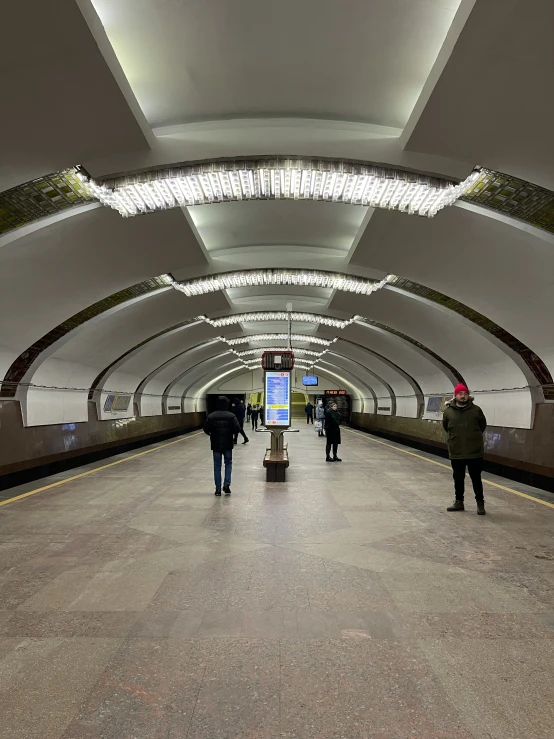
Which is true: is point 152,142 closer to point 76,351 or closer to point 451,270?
point 451,270

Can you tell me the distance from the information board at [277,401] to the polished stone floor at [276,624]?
4214mm

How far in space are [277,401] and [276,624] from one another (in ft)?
26.0

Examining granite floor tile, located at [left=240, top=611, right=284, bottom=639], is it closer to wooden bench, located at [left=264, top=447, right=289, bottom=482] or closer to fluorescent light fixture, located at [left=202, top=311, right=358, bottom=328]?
wooden bench, located at [left=264, top=447, right=289, bottom=482]

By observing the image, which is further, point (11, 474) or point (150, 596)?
point (11, 474)

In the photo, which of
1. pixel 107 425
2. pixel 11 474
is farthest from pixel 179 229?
pixel 107 425

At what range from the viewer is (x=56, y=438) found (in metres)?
12.9

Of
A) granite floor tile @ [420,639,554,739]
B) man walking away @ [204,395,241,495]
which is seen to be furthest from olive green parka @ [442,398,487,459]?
granite floor tile @ [420,639,554,739]

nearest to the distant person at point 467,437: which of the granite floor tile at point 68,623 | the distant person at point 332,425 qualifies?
the granite floor tile at point 68,623

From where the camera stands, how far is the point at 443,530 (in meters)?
6.40

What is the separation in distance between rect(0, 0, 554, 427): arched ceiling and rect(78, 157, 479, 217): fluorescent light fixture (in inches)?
0.9

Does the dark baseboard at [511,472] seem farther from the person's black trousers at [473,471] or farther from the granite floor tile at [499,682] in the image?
the granite floor tile at [499,682]

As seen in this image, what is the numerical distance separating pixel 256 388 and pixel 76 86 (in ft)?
127

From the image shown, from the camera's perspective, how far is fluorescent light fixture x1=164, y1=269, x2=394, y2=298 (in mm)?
10977

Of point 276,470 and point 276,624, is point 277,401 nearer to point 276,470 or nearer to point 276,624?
point 276,470
